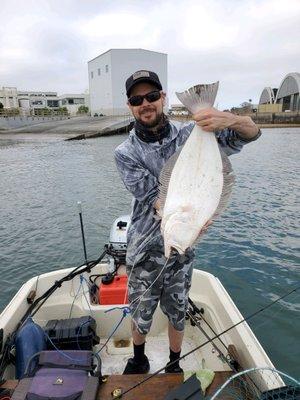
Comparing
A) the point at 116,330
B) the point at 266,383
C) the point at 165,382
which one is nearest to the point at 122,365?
the point at 116,330

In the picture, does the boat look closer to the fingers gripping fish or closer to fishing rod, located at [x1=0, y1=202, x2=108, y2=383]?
fishing rod, located at [x1=0, y1=202, x2=108, y2=383]

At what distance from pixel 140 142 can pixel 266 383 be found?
7.74ft

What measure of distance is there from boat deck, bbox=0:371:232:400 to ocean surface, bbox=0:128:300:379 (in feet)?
8.84

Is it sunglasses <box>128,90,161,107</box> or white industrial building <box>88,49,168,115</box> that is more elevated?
white industrial building <box>88,49,168,115</box>

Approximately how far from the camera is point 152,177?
3014mm

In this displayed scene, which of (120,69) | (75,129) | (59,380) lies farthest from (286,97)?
(59,380)

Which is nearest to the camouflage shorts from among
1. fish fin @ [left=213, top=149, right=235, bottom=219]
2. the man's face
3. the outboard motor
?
fish fin @ [left=213, top=149, right=235, bottom=219]

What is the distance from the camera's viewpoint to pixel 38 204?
14875 mm

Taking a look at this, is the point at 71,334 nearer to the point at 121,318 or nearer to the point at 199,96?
the point at 121,318

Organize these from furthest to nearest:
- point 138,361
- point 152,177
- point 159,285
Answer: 1. point 138,361
2. point 159,285
3. point 152,177

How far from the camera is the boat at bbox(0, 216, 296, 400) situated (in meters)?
3.75

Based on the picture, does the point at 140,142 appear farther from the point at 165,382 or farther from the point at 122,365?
the point at 122,365

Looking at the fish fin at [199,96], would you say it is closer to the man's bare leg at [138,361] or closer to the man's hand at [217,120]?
the man's hand at [217,120]

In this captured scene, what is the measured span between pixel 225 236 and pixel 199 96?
8044 mm
